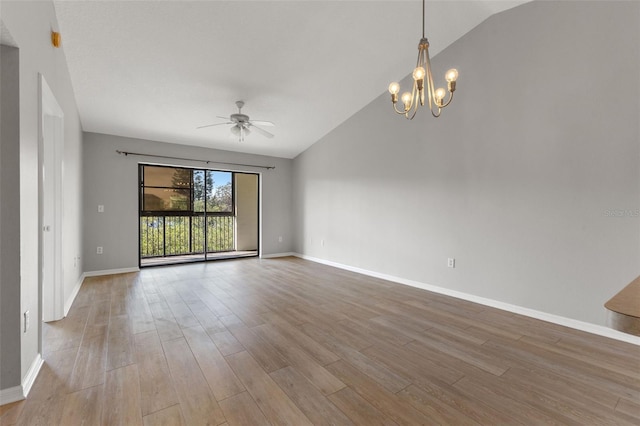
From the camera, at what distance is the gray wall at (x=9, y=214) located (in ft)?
5.10

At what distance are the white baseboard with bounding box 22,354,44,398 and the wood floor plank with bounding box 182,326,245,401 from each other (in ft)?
3.08

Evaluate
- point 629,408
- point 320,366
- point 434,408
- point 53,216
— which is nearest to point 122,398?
point 320,366

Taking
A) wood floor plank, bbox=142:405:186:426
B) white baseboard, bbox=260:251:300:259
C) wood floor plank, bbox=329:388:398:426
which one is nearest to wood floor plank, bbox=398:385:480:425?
wood floor plank, bbox=329:388:398:426

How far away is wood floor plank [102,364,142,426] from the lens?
1454 millimetres

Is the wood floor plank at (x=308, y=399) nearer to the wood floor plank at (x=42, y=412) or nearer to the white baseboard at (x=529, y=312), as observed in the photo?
the wood floor plank at (x=42, y=412)

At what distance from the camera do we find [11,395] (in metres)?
1.59

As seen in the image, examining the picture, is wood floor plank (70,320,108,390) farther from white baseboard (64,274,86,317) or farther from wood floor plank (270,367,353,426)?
wood floor plank (270,367,353,426)

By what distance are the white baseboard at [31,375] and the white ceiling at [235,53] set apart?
2.99 metres

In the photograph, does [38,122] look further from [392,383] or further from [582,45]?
[582,45]

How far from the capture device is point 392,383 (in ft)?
5.90

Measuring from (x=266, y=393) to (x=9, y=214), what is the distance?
6.12 ft

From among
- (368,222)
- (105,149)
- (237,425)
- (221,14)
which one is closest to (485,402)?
(237,425)

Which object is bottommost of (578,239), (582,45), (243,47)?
(578,239)

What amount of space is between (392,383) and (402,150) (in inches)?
132
